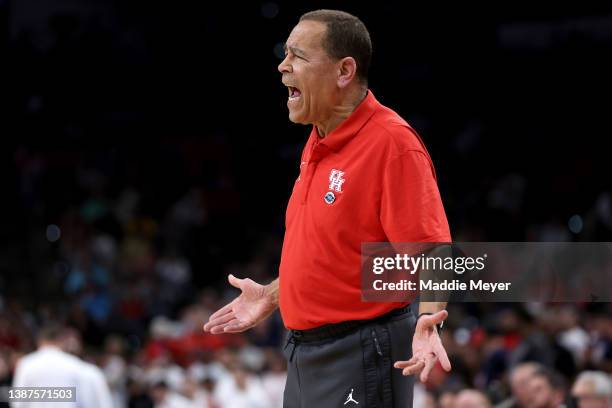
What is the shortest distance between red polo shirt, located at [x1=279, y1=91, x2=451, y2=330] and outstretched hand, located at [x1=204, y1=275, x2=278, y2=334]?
0.31 m

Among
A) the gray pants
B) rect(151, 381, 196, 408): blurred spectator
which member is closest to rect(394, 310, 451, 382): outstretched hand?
the gray pants

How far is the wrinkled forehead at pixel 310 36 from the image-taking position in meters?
3.74

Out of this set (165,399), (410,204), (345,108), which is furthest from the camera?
(165,399)

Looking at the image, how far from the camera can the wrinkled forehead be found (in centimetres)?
374

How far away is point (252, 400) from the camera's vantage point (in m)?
10.6

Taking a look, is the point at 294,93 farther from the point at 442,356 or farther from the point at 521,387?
the point at 521,387

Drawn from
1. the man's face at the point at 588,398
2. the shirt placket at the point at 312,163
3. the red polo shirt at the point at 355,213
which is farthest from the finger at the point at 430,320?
the man's face at the point at 588,398

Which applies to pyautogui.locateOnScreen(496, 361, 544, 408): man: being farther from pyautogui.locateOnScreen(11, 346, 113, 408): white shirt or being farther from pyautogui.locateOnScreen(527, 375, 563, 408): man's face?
pyautogui.locateOnScreen(11, 346, 113, 408): white shirt

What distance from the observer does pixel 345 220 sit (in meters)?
3.62

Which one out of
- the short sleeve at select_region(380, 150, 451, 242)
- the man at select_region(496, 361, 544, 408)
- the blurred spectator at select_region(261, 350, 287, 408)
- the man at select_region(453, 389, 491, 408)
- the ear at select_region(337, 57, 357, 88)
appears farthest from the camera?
the blurred spectator at select_region(261, 350, 287, 408)

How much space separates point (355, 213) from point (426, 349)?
0.52 m

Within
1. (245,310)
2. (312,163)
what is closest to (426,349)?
(312,163)

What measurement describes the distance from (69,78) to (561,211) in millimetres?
6431

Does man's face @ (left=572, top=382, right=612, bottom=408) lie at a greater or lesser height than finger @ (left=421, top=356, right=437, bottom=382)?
greater
